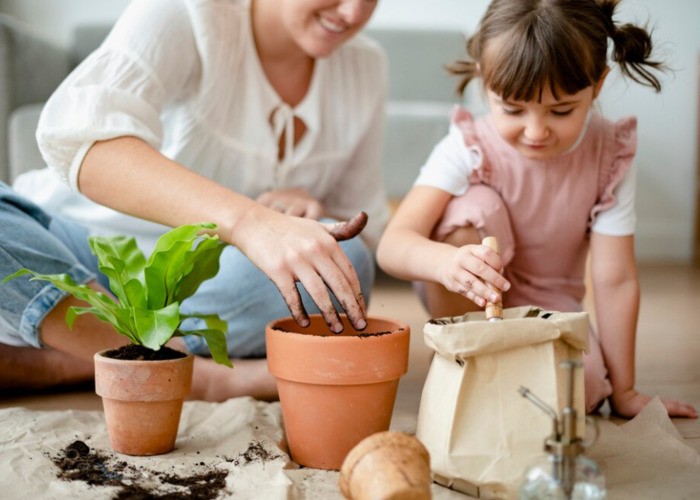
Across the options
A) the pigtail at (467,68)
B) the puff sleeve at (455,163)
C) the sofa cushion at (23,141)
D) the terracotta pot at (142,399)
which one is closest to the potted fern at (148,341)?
the terracotta pot at (142,399)

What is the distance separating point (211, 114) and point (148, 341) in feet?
1.85

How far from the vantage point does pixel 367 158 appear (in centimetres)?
170

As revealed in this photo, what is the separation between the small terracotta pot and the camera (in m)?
0.78

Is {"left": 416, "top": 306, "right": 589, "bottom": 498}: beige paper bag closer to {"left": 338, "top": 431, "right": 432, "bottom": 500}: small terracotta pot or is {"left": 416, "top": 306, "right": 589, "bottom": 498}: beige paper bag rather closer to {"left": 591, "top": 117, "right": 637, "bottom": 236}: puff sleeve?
{"left": 338, "top": 431, "right": 432, "bottom": 500}: small terracotta pot

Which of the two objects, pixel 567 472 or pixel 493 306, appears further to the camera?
pixel 493 306

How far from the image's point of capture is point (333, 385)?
0.99m

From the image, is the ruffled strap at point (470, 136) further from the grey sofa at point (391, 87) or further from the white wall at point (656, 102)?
the white wall at point (656, 102)

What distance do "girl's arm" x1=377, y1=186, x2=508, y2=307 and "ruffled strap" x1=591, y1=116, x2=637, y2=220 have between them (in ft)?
0.83

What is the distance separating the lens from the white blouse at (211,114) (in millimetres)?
1236

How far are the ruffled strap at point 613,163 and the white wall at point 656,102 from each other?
6.87ft

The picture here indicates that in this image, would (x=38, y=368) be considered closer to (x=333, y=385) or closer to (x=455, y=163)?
(x=333, y=385)

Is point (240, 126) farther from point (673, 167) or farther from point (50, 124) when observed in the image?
point (673, 167)

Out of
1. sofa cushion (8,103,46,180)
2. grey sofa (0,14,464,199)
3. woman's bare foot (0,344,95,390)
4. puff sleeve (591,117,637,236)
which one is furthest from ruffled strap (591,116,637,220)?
sofa cushion (8,103,46,180)

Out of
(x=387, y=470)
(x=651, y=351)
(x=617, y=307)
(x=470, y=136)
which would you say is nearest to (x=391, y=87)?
(x=651, y=351)
